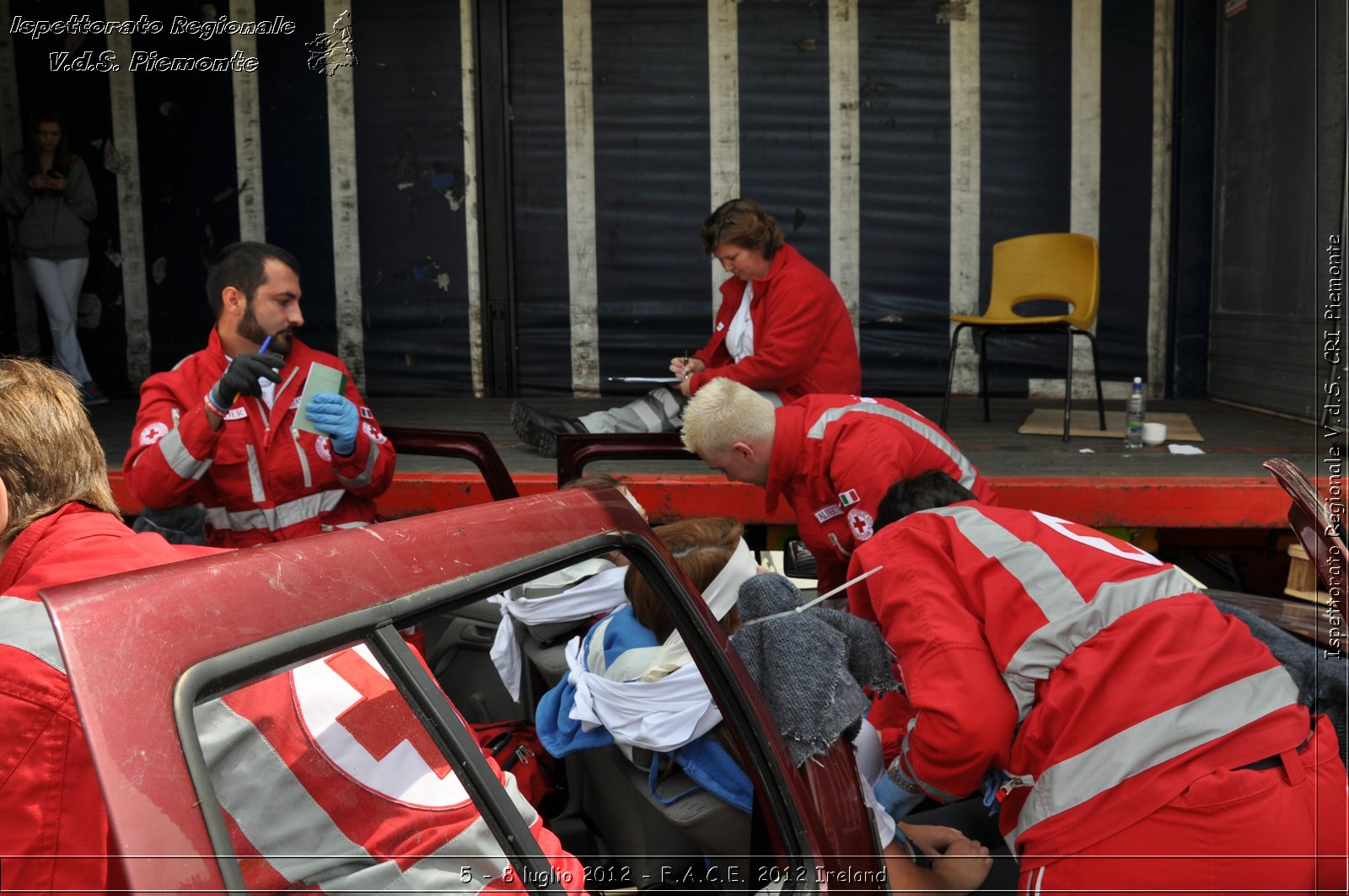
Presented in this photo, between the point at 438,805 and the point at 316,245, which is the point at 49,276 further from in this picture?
the point at 438,805

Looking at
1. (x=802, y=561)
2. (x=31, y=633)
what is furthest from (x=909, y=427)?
(x=31, y=633)

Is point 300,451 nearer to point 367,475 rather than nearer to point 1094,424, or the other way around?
point 367,475

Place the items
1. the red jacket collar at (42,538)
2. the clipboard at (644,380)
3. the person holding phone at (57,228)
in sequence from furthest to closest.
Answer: the clipboard at (644,380), the person holding phone at (57,228), the red jacket collar at (42,538)

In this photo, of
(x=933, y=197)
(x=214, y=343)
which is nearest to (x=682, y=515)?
(x=214, y=343)

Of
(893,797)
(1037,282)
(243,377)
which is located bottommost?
(893,797)

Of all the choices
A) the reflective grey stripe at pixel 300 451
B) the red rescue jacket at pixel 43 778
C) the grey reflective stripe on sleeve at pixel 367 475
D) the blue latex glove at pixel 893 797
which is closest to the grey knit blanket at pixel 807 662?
the blue latex glove at pixel 893 797

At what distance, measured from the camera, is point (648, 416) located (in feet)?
18.4

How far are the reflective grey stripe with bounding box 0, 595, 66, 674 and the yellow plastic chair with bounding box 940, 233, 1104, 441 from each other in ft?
17.4

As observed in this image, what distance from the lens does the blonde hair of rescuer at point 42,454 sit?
57.8 inches

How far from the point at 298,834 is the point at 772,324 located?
13.2 ft

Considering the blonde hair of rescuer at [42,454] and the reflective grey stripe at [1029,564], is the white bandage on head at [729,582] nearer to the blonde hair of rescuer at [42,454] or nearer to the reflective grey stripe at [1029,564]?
the reflective grey stripe at [1029,564]

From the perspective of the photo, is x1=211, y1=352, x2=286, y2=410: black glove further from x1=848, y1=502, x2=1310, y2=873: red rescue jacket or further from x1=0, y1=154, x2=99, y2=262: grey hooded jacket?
x1=0, y1=154, x2=99, y2=262: grey hooded jacket

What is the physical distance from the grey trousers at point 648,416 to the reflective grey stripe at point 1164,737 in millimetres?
3761

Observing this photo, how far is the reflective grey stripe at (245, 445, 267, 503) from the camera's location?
3293mm
